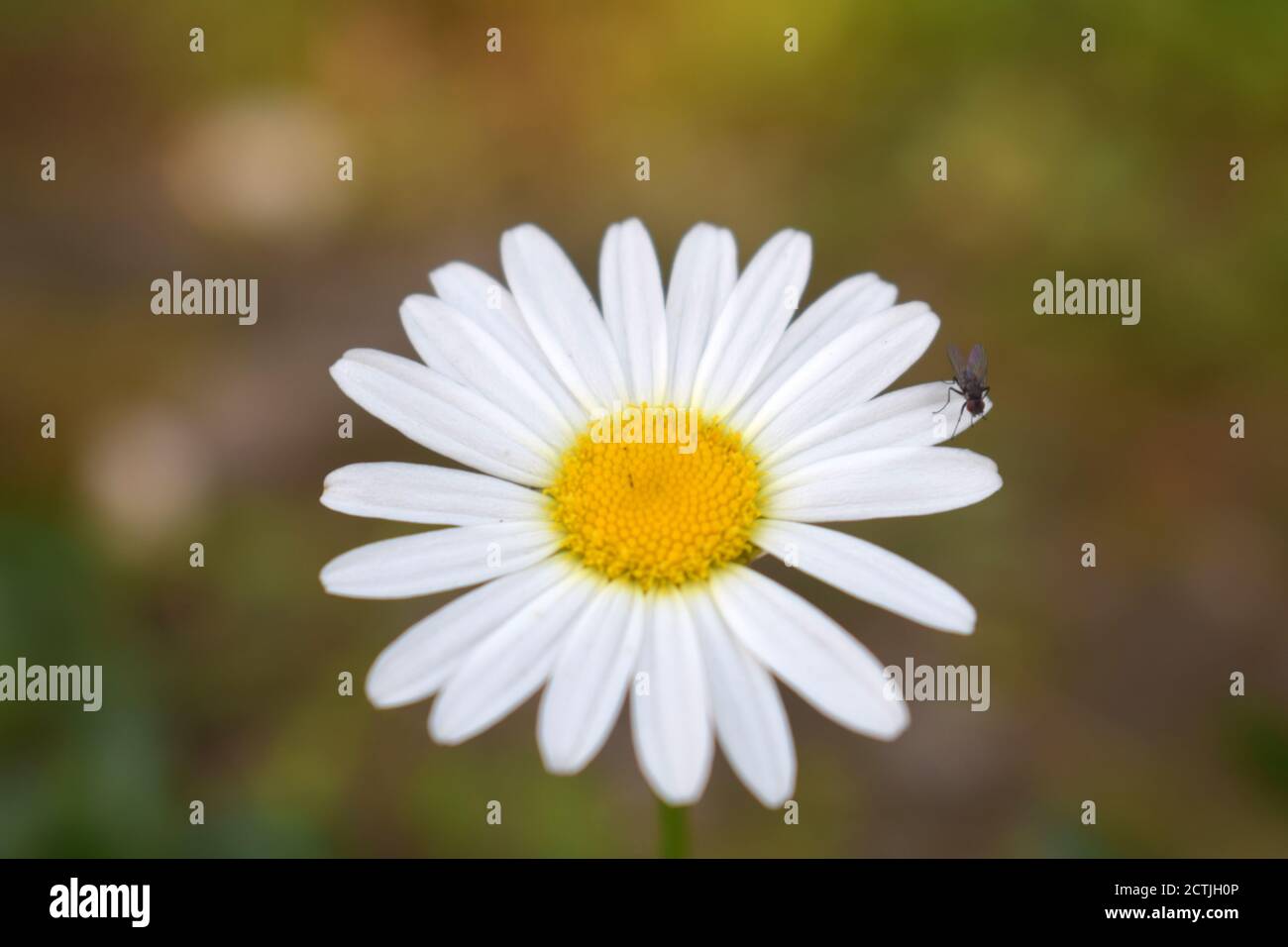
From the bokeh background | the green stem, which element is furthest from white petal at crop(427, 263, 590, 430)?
the bokeh background

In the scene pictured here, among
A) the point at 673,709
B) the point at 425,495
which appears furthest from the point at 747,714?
the point at 425,495

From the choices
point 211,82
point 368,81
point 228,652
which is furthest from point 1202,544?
point 211,82

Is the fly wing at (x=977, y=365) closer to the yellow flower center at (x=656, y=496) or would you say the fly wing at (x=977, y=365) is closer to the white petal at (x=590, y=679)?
the yellow flower center at (x=656, y=496)

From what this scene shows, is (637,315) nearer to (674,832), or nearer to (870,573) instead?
(870,573)

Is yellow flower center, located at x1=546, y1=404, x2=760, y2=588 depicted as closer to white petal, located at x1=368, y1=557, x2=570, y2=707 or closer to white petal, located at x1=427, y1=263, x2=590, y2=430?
white petal, located at x1=427, y1=263, x2=590, y2=430

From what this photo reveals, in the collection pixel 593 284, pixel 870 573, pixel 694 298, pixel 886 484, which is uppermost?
pixel 593 284

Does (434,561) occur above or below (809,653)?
above

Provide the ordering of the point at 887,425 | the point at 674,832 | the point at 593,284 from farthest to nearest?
the point at 593,284 → the point at 887,425 → the point at 674,832
